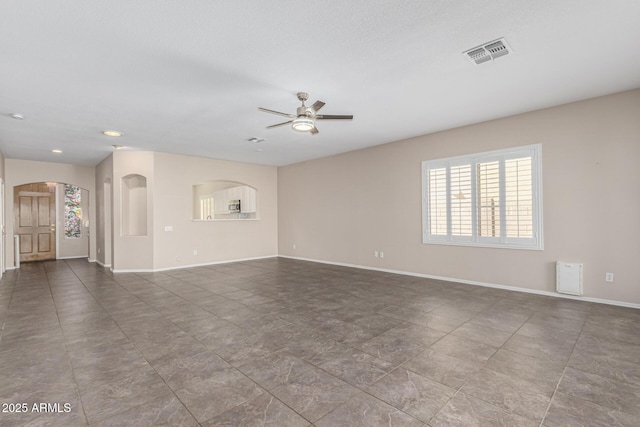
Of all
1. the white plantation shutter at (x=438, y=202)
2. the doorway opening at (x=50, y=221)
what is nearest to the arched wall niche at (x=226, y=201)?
the doorway opening at (x=50, y=221)

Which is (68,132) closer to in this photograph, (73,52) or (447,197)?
(73,52)

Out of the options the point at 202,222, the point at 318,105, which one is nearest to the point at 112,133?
the point at 202,222

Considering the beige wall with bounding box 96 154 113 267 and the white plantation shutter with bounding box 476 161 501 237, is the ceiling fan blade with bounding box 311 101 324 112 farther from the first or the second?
the beige wall with bounding box 96 154 113 267

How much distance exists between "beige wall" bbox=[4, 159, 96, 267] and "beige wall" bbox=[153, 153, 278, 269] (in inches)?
131

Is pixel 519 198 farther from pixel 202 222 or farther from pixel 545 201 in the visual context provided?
pixel 202 222

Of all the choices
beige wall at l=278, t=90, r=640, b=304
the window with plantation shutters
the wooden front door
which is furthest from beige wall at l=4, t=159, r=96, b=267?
the window with plantation shutters

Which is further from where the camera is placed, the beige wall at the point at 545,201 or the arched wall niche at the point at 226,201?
the arched wall niche at the point at 226,201

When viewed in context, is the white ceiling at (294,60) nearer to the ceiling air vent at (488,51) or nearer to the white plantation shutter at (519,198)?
the ceiling air vent at (488,51)

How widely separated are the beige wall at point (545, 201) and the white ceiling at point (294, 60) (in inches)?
15.2

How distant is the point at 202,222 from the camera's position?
7.91 m

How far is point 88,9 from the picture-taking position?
2.22 m

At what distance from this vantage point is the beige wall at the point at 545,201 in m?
4.01

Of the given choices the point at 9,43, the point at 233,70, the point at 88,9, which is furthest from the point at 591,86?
the point at 9,43

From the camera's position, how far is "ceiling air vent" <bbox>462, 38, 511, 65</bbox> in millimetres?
2801
